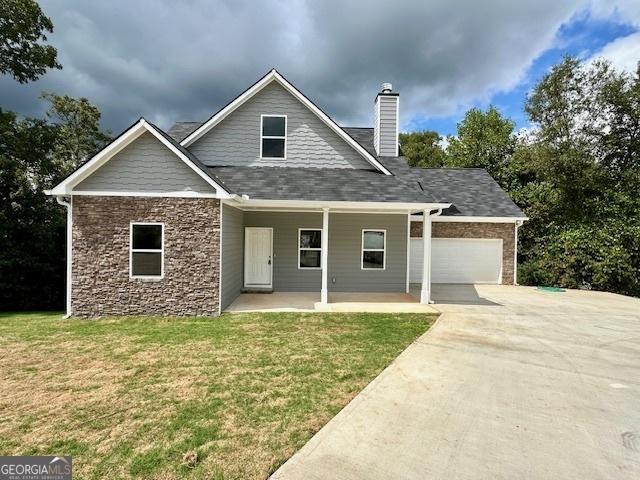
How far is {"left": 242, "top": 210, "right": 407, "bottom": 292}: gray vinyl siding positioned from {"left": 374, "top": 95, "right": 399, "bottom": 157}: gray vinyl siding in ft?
9.58

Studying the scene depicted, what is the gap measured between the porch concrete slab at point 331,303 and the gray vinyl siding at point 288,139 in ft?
14.7

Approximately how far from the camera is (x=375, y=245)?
44.3 feet

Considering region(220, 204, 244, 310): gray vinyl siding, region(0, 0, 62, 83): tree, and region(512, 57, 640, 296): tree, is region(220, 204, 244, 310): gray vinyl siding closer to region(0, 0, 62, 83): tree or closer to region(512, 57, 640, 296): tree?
region(0, 0, 62, 83): tree

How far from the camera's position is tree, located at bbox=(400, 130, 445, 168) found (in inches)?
1518

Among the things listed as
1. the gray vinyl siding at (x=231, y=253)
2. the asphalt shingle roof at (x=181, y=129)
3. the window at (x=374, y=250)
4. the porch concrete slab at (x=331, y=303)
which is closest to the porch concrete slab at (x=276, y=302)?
the porch concrete slab at (x=331, y=303)

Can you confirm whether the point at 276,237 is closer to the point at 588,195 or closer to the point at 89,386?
the point at 89,386

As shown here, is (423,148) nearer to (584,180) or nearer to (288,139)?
(584,180)

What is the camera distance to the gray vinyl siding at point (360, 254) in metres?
13.4

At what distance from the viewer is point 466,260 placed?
16844 mm

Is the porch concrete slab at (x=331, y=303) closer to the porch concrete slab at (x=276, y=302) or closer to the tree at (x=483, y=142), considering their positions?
the porch concrete slab at (x=276, y=302)

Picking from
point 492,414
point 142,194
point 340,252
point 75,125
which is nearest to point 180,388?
Answer: point 492,414

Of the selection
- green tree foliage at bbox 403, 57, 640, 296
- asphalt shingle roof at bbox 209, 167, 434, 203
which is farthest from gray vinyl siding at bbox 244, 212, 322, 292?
green tree foliage at bbox 403, 57, 640, 296

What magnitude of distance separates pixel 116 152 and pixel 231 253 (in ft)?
13.0

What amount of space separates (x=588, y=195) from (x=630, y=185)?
1670mm
